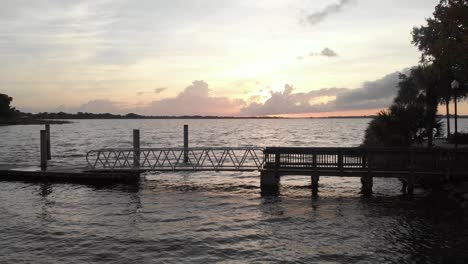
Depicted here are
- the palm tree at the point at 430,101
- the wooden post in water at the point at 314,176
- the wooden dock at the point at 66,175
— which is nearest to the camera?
the wooden post in water at the point at 314,176

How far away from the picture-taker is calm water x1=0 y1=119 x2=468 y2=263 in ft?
43.0

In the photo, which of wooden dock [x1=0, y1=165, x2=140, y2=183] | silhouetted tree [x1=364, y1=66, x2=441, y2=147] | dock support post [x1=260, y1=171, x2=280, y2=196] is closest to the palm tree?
silhouetted tree [x1=364, y1=66, x2=441, y2=147]

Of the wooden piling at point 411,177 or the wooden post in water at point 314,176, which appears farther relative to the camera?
the wooden post in water at point 314,176

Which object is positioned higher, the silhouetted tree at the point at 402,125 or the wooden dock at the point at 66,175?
the silhouetted tree at the point at 402,125

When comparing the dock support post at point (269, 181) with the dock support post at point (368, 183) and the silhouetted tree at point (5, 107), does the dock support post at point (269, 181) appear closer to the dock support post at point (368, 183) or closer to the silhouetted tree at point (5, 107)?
the dock support post at point (368, 183)

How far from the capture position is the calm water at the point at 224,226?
43.0 ft

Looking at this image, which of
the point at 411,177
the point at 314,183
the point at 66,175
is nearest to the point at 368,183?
the point at 411,177

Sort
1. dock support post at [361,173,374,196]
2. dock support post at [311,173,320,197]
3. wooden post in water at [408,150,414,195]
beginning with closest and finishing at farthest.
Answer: wooden post in water at [408,150,414,195], dock support post at [361,173,374,196], dock support post at [311,173,320,197]

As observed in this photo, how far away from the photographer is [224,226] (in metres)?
16.4

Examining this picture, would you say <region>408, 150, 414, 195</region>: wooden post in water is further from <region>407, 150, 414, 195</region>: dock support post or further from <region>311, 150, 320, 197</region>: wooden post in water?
<region>311, 150, 320, 197</region>: wooden post in water

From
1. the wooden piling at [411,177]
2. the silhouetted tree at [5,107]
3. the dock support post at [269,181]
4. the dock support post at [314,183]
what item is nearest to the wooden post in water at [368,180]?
the wooden piling at [411,177]

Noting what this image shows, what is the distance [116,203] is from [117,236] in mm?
6016

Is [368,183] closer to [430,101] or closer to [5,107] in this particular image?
[430,101]

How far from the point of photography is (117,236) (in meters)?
15.1
